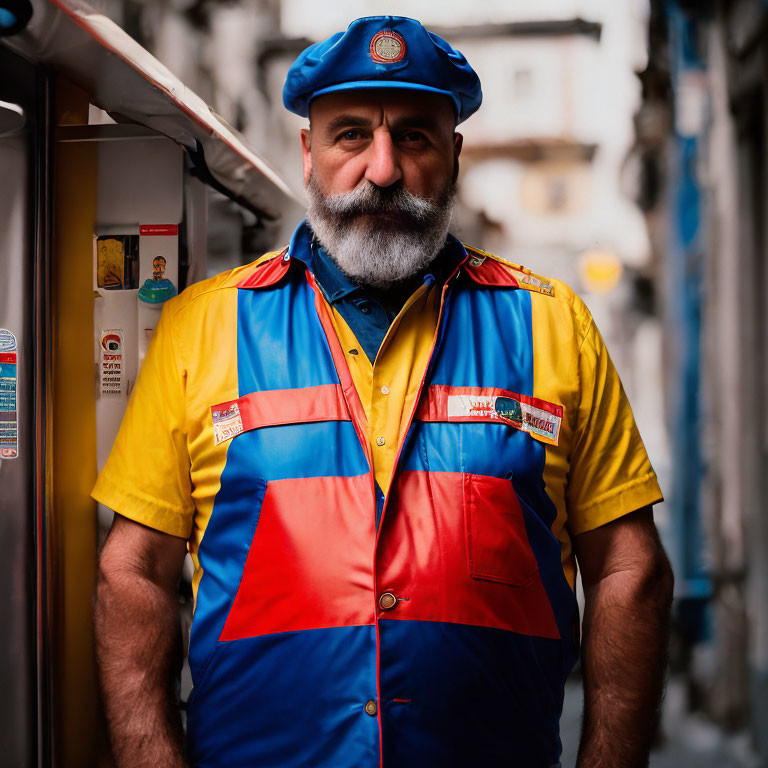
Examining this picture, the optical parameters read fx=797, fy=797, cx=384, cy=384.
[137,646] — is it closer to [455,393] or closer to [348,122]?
[455,393]

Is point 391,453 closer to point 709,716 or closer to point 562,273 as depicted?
point 562,273

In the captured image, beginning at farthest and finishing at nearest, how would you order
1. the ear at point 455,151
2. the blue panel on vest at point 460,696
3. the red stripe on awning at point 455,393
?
the ear at point 455,151
the red stripe on awning at point 455,393
the blue panel on vest at point 460,696

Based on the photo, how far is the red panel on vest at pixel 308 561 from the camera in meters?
1.38

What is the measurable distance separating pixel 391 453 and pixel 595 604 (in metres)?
0.55

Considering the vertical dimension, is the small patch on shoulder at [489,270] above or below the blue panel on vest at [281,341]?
above

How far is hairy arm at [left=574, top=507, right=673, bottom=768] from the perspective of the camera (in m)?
1.54

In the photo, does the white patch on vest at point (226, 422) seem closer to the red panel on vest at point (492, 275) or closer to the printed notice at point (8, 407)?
the printed notice at point (8, 407)

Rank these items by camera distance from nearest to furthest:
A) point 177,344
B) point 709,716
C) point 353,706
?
point 353,706
point 177,344
point 709,716

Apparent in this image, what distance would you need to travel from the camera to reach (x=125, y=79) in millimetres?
1586

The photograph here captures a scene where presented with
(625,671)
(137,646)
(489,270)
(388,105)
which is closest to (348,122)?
(388,105)

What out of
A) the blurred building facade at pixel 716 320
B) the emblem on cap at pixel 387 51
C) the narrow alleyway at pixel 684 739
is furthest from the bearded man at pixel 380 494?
the blurred building facade at pixel 716 320

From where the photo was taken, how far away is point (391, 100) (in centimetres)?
159

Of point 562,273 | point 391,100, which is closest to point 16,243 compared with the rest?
point 391,100

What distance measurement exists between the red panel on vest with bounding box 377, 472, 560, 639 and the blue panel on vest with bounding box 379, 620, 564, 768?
0.10ft
